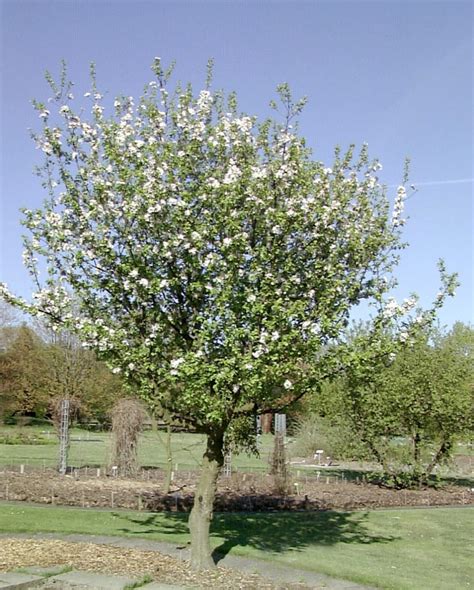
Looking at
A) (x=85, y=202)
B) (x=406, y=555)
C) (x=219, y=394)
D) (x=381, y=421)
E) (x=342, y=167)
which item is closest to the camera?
(x=219, y=394)

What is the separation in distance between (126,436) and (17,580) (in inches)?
480

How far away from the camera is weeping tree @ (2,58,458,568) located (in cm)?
786

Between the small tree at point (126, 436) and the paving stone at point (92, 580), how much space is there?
11.6 metres

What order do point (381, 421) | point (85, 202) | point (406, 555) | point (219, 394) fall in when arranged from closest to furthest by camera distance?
point (219, 394), point (85, 202), point (406, 555), point (381, 421)

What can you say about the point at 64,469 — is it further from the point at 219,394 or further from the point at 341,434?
the point at 219,394

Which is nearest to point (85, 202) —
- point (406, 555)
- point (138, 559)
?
point (138, 559)

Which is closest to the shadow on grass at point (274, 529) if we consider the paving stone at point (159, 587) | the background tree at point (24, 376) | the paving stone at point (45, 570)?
the paving stone at point (159, 587)

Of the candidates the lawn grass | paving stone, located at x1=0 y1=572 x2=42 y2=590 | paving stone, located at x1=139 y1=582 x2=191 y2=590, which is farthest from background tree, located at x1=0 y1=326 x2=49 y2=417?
paving stone, located at x1=139 y1=582 x2=191 y2=590

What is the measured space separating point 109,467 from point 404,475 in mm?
8624

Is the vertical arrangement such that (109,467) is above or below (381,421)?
below

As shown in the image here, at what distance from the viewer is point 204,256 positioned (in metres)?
8.14

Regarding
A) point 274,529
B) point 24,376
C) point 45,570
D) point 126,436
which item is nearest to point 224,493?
point 274,529

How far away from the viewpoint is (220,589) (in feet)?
25.7

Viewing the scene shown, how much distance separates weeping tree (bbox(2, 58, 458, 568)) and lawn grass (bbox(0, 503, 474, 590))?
2113mm
